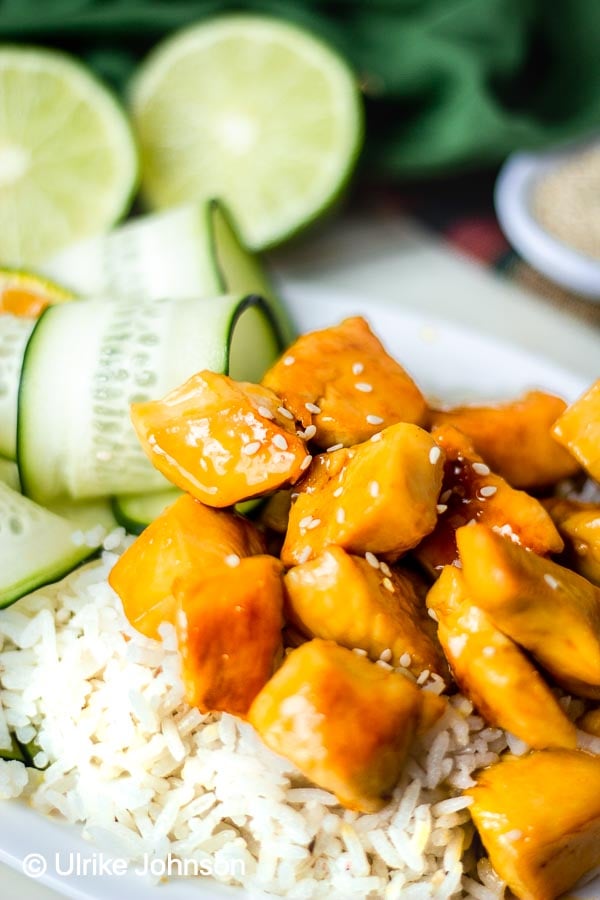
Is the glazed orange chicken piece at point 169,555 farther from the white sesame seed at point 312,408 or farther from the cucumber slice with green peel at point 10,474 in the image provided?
the cucumber slice with green peel at point 10,474

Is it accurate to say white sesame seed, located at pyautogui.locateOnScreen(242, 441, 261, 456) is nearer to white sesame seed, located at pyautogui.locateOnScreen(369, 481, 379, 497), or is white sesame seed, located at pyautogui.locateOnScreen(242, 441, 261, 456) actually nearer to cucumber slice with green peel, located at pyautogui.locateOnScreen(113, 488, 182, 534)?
white sesame seed, located at pyautogui.locateOnScreen(369, 481, 379, 497)

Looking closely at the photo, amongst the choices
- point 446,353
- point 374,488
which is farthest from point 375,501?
point 446,353

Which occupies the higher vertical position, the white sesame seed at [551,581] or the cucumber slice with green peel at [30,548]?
Answer: the white sesame seed at [551,581]

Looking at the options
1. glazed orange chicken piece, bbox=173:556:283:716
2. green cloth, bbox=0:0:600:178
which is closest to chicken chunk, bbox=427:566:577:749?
glazed orange chicken piece, bbox=173:556:283:716

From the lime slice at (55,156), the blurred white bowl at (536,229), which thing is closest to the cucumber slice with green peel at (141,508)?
the lime slice at (55,156)

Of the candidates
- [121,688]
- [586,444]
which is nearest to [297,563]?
[121,688]
